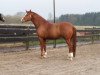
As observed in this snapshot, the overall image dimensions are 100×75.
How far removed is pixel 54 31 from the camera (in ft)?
42.8

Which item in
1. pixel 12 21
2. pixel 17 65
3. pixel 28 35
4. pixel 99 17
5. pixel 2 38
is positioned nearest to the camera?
pixel 17 65

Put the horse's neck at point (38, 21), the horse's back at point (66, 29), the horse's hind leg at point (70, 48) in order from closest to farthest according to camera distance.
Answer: the horse's hind leg at point (70, 48) < the horse's back at point (66, 29) < the horse's neck at point (38, 21)

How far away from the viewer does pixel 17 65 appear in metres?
10.8

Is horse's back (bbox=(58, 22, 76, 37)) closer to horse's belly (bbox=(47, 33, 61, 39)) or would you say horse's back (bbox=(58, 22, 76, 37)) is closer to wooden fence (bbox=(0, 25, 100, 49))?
horse's belly (bbox=(47, 33, 61, 39))

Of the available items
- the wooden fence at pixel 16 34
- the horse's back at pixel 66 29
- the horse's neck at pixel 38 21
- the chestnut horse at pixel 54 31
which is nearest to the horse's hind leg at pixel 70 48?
the chestnut horse at pixel 54 31

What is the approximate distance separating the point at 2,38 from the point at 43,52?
3.33m

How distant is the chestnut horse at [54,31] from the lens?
12828 millimetres

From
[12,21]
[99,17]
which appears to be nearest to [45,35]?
[12,21]

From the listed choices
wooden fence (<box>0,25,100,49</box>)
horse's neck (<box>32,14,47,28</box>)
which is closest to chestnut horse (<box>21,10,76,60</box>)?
horse's neck (<box>32,14,47,28</box>)

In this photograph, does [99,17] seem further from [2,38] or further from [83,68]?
[83,68]

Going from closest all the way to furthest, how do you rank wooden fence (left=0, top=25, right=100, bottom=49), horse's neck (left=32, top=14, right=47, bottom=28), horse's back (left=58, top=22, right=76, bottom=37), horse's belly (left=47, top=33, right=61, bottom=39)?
horse's back (left=58, top=22, right=76, bottom=37)
horse's belly (left=47, top=33, right=61, bottom=39)
horse's neck (left=32, top=14, right=47, bottom=28)
wooden fence (left=0, top=25, right=100, bottom=49)

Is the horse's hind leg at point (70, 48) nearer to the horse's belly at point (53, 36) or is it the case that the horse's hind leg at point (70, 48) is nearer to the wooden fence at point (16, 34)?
the horse's belly at point (53, 36)

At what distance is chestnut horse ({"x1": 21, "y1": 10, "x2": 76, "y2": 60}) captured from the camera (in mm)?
12828

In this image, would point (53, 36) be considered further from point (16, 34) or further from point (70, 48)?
point (16, 34)
